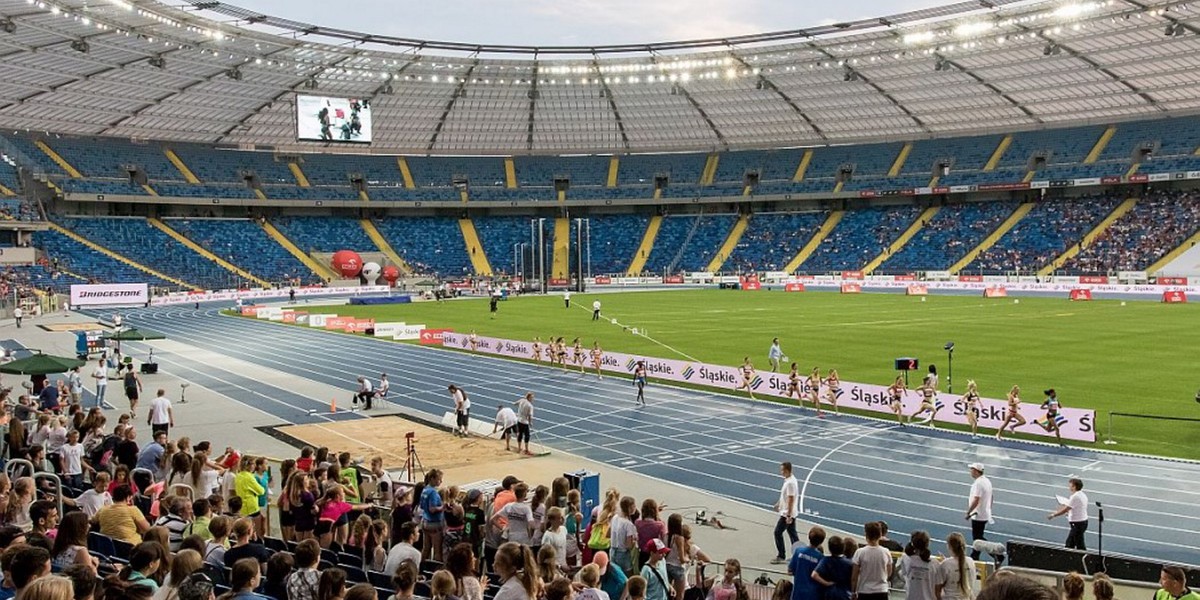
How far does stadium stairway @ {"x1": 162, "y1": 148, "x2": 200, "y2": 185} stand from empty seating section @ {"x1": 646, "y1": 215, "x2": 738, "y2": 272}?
148 ft

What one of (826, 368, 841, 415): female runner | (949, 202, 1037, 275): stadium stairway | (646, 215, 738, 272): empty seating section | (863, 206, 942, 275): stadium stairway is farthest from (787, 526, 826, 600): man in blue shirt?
(646, 215, 738, 272): empty seating section

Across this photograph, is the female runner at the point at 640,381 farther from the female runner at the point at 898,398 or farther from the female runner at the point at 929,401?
the female runner at the point at 929,401

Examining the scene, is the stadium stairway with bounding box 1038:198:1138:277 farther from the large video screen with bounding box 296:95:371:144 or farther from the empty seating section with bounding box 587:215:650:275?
the large video screen with bounding box 296:95:371:144

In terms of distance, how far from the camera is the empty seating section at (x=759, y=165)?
100500 mm

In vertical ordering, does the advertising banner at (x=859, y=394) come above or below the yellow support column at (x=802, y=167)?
below

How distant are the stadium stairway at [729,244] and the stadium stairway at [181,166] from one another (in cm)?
5027

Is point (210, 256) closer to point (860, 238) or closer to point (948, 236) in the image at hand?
point (860, 238)

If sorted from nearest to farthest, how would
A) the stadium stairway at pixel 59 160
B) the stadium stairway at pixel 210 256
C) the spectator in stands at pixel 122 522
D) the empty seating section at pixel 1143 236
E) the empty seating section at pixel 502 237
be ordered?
the spectator in stands at pixel 122 522 → the empty seating section at pixel 1143 236 → the stadium stairway at pixel 59 160 → the stadium stairway at pixel 210 256 → the empty seating section at pixel 502 237

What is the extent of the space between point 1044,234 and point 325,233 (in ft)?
219

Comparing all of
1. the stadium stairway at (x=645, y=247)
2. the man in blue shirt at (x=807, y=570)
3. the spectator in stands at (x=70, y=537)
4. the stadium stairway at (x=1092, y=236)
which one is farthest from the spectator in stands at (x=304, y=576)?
the stadium stairway at (x=645, y=247)

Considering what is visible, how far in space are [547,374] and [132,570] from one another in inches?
1124

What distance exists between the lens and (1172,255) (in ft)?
226

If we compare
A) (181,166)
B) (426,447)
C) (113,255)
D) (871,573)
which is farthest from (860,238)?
(871,573)

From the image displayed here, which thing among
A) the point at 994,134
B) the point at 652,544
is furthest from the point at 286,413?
the point at 994,134
